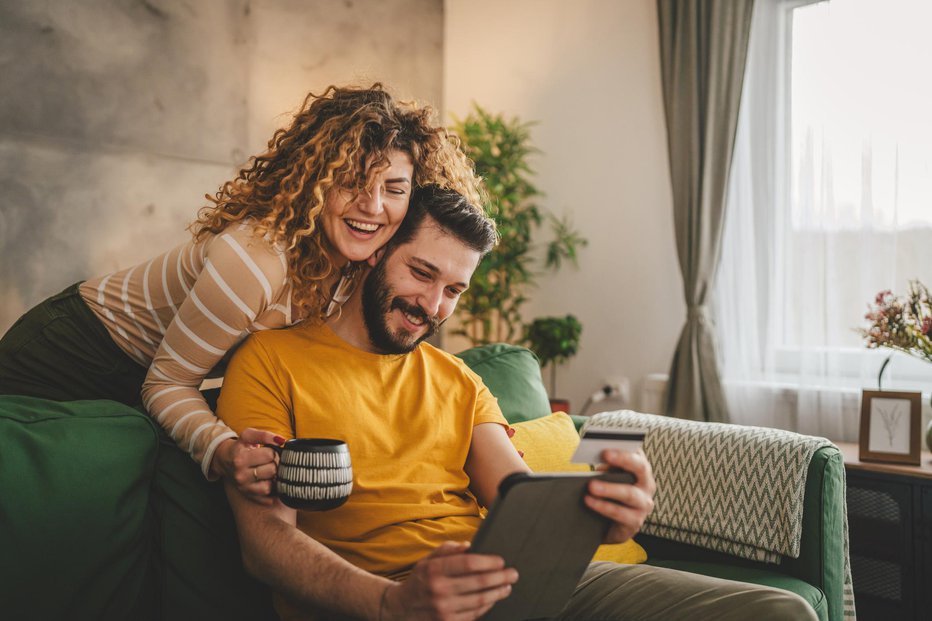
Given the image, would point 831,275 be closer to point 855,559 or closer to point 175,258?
point 855,559

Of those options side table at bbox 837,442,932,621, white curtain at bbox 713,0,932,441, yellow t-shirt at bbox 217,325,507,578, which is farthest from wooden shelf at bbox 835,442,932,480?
yellow t-shirt at bbox 217,325,507,578

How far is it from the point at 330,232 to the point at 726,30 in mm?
2323

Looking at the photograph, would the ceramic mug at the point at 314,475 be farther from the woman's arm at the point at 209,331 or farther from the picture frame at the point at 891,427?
the picture frame at the point at 891,427

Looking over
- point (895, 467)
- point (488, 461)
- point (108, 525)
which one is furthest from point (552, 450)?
point (895, 467)

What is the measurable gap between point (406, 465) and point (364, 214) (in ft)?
1.54

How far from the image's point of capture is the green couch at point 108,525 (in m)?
1.12

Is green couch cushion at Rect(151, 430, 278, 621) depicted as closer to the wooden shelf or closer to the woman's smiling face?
the woman's smiling face

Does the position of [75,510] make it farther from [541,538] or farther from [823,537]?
[823,537]

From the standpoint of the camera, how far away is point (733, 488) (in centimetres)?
181

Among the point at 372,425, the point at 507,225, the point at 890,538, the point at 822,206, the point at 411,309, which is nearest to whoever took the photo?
the point at 372,425

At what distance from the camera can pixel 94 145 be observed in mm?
2600

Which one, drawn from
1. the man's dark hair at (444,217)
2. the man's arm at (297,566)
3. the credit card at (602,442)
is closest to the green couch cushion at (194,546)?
the man's arm at (297,566)

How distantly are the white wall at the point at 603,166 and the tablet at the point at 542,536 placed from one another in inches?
94.5

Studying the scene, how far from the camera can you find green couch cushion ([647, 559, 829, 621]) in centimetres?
162
